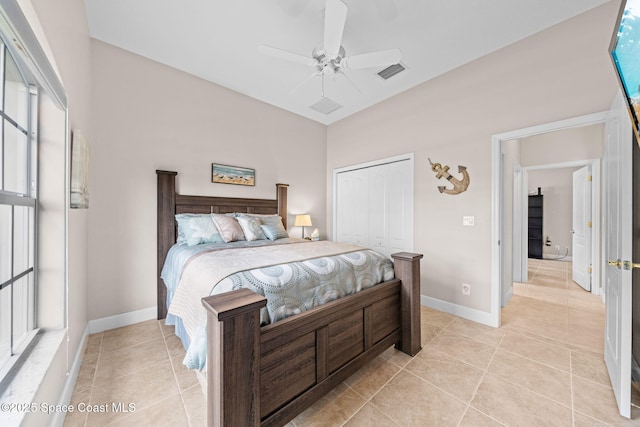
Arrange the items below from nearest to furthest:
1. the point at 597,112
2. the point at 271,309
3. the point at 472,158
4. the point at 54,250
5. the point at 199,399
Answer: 1. the point at 271,309
2. the point at 54,250
3. the point at 199,399
4. the point at 597,112
5. the point at 472,158

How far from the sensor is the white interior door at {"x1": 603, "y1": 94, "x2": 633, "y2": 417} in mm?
1429

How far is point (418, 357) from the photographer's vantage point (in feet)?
6.68

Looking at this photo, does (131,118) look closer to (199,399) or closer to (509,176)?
(199,399)

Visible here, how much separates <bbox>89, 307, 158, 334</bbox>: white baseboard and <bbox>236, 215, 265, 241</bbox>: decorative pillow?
4.49ft

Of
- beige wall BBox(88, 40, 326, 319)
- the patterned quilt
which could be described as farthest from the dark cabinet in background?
beige wall BBox(88, 40, 326, 319)

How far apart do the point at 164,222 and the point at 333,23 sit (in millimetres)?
2684

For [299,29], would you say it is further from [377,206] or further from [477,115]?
[377,206]

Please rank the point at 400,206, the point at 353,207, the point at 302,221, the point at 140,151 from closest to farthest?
the point at 140,151 < the point at 400,206 < the point at 302,221 < the point at 353,207

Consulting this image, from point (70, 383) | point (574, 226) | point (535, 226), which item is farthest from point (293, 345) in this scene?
point (535, 226)

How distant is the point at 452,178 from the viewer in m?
2.93

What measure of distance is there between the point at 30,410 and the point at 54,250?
2.89 feet

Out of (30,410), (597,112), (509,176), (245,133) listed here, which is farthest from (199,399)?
(509,176)

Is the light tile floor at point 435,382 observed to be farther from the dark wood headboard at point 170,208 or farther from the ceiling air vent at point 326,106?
the ceiling air vent at point 326,106

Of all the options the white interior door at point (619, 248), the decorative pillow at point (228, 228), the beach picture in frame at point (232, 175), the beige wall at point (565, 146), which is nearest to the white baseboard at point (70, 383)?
the decorative pillow at point (228, 228)
